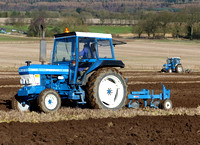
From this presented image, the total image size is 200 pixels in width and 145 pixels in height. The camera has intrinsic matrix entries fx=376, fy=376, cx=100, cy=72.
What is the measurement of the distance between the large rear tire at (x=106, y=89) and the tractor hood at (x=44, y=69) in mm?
740

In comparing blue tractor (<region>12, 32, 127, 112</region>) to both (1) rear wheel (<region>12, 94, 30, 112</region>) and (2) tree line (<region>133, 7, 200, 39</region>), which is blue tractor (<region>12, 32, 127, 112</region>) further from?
(2) tree line (<region>133, 7, 200, 39</region>)

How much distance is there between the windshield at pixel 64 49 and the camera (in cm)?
927

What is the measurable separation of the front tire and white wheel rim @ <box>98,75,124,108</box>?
A: 112 centimetres

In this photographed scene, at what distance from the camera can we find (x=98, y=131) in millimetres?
6891

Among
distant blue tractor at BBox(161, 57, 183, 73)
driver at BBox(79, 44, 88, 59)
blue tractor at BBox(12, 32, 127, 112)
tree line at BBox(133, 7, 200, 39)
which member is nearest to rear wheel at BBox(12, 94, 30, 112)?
blue tractor at BBox(12, 32, 127, 112)

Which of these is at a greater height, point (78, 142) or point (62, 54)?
point (62, 54)

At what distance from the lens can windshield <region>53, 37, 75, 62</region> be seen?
9271 millimetres

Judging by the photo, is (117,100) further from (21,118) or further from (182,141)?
(182,141)

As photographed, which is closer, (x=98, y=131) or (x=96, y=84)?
(x=98, y=131)

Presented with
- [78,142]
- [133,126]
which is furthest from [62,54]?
[78,142]

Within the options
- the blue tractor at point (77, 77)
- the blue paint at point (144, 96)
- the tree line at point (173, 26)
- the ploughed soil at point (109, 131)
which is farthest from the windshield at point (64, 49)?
the tree line at point (173, 26)

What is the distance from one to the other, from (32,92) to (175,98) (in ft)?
19.4

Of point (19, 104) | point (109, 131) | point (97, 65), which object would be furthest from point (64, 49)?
point (109, 131)

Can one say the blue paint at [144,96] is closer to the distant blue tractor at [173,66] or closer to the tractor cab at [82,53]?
the tractor cab at [82,53]
